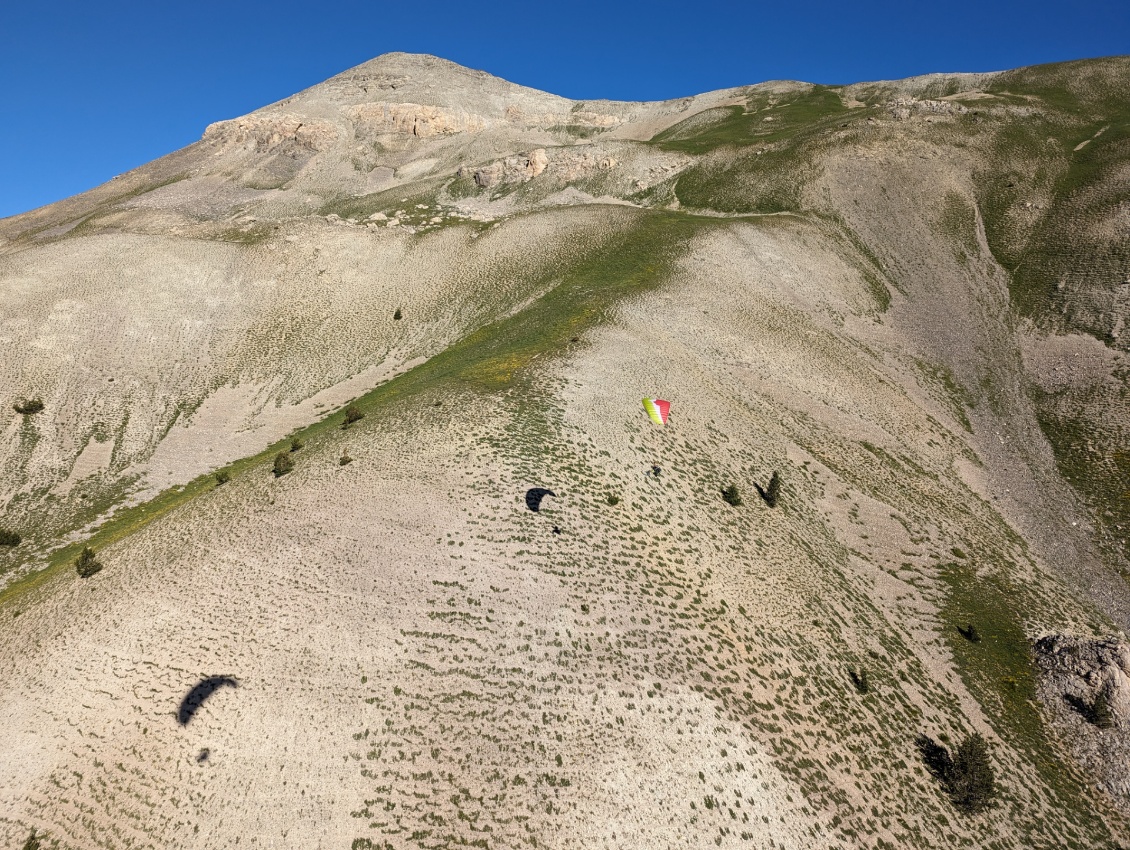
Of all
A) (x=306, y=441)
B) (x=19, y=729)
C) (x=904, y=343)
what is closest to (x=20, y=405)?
(x=306, y=441)

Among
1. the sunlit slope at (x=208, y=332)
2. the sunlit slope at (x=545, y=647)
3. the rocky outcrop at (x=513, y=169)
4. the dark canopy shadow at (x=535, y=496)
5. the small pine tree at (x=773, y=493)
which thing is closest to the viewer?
the sunlit slope at (x=545, y=647)

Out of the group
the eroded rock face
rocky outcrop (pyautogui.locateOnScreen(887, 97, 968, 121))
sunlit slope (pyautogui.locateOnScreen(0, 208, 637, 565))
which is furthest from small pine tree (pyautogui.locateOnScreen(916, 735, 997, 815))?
rocky outcrop (pyautogui.locateOnScreen(887, 97, 968, 121))

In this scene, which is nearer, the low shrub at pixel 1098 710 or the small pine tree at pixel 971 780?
the small pine tree at pixel 971 780

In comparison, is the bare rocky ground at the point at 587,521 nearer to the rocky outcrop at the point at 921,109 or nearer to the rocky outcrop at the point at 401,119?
the rocky outcrop at the point at 921,109

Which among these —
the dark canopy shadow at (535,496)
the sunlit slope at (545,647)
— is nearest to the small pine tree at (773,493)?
the sunlit slope at (545,647)

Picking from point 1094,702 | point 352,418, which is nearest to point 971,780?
point 1094,702

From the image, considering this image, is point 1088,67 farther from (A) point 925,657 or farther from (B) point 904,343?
(A) point 925,657

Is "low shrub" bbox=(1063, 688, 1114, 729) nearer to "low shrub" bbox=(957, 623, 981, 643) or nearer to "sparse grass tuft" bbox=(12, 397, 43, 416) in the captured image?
"low shrub" bbox=(957, 623, 981, 643)
